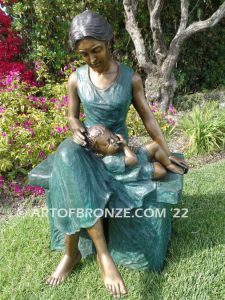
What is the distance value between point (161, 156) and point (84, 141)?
64 centimetres

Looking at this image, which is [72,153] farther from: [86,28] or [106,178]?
[86,28]

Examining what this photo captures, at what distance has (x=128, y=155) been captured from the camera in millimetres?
2484

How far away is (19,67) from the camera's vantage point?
6.48 meters

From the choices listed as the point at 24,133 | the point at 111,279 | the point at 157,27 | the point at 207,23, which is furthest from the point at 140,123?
the point at 111,279

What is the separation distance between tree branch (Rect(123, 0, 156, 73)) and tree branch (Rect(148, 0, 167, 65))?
0.24 metres

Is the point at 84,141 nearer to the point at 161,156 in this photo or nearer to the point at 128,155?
the point at 128,155

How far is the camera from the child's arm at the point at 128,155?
8.12 ft

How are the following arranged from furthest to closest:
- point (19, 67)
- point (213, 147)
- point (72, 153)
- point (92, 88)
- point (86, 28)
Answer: point (19, 67), point (213, 147), point (92, 88), point (72, 153), point (86, 28)

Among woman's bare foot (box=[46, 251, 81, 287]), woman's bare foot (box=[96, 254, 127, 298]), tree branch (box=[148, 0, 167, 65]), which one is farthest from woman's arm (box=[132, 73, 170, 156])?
tree branch (box=[148, 0, 167, 65])

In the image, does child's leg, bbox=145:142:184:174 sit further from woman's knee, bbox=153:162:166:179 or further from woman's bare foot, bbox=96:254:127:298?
woman's bare foot, bbox=96:254:127:298

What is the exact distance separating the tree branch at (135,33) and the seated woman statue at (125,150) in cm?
430

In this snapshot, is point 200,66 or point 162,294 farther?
point 200,66

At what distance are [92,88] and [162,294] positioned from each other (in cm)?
149

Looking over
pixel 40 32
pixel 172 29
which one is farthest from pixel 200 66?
pixel 40 32
